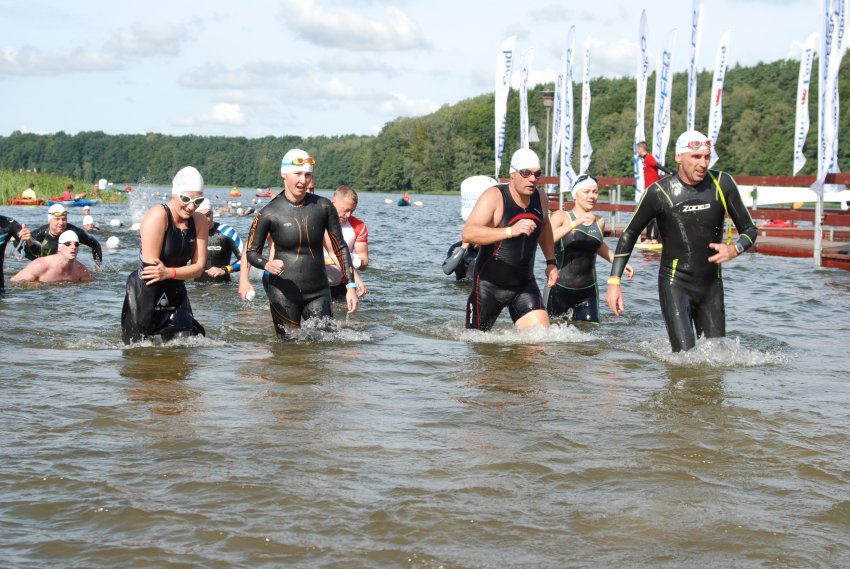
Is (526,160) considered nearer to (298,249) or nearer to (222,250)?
(298,249)

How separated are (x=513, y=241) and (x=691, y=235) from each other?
1.47 m

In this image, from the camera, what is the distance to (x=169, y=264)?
767 cm

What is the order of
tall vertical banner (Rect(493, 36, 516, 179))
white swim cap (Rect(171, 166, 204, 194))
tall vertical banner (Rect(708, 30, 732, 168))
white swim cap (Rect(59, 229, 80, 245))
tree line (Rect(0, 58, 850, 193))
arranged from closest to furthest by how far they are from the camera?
1. white swim cap (Rect(171, 166, 204, 194))
2. white swim cap (Rect(59, 229, 80, 245))
3. tall vertical banner (Rect(708, 30, 732, 168))
4. tall vertical banner (Rect(493, 36, 516, 179))
5. tree line (Rect(0, 58, 850, 193))

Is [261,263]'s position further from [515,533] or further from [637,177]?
[637,177]

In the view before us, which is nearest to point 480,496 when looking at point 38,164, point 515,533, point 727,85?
point 515,533

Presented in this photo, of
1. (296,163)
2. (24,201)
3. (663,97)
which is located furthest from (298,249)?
(24,201)

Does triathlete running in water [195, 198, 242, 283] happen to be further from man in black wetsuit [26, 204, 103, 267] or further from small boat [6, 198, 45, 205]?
small boat [6, 198, 45, 205]

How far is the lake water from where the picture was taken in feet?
12.6

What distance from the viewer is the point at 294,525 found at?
4.02 m

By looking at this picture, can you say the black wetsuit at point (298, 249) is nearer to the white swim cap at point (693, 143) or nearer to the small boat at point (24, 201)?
the white swim cap at point (693, 143)

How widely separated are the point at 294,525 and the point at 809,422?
10.9 feet

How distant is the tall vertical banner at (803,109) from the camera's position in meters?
20.5

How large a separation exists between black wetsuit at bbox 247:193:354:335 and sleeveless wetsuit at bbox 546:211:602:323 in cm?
237

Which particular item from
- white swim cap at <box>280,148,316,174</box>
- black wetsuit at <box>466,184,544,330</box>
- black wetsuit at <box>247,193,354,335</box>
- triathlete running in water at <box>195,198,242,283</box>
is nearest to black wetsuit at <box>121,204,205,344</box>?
black wetsuit at <box>247,193,354,335</box>
